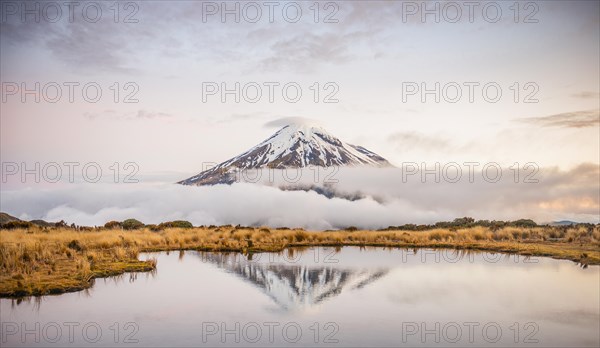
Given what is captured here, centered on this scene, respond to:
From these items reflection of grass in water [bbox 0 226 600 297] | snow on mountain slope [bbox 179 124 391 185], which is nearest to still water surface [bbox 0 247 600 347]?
reflection of grass in water [bbox 0 226 600 297]

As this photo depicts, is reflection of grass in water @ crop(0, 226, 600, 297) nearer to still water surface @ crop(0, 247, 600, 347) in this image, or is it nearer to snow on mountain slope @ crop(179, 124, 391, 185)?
still water surface @ crop(0, 247, 600, 347)

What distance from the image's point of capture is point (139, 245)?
95.4 feet

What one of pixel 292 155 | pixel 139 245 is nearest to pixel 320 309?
pixel 139 245

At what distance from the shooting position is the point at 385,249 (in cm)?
3116

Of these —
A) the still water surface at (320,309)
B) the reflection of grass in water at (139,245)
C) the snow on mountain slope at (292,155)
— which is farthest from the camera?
the snow on mountain slope at (292,155)

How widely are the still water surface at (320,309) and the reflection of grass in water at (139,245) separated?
118 centimetres

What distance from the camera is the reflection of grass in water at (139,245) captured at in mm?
16234

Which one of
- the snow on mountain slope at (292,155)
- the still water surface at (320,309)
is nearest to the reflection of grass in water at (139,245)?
the still water surface at (320,309)

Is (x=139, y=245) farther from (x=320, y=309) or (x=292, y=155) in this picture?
(x=292, y=155)

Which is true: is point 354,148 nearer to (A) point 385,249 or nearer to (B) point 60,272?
(A) point 385,249

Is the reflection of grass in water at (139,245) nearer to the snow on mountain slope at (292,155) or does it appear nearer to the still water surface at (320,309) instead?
the still water surface at (320,309)

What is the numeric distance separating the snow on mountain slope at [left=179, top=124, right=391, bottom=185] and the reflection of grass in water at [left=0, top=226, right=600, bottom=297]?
103 meters

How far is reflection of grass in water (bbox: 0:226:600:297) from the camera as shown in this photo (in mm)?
16234

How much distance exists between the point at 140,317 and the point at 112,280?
5644 mm
